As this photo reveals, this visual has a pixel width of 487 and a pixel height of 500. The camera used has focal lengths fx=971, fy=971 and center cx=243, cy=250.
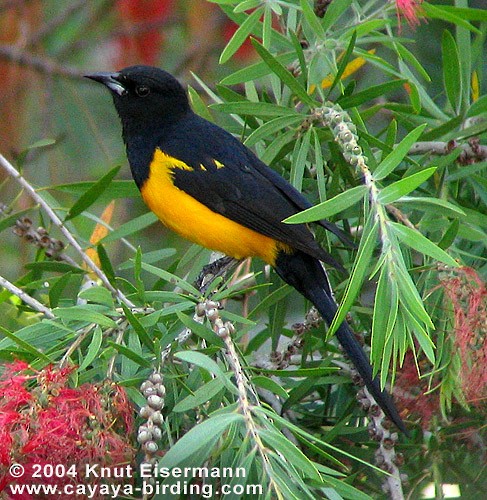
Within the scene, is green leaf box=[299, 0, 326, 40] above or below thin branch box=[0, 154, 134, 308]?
above

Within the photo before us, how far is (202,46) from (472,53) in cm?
200

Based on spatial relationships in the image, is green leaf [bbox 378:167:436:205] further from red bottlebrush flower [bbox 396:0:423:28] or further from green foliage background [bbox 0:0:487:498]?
red bottlebrush flower [bbox 396:0:423:28]

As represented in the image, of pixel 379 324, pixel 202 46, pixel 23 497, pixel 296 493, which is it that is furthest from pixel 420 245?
pixel 202 46

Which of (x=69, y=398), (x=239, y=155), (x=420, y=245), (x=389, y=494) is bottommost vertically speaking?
(x=389, y=494)

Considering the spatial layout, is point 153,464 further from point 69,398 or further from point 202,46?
point 202,46

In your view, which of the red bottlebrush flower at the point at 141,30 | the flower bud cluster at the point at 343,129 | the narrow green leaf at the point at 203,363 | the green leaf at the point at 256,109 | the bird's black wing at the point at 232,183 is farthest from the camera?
the red bottlebrush flower at the point at 141,30

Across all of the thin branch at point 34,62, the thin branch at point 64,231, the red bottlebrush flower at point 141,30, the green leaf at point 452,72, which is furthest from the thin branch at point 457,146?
the red bottlebrush flower at point 141,30

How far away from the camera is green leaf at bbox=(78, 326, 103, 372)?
1790 mm

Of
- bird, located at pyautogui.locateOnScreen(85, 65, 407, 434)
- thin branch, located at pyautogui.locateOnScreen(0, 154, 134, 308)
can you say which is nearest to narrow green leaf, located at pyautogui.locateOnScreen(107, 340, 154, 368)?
thin branch, located at pyautogui.locateOnScreen(0, 154, 134, 308)

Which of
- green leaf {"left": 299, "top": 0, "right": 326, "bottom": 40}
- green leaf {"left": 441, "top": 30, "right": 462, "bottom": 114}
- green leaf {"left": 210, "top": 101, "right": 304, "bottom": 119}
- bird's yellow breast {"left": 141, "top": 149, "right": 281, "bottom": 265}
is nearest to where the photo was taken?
green leaf {"left": 299, "top": 0, "right": 326, "bottom": 40}

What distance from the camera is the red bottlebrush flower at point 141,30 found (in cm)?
482

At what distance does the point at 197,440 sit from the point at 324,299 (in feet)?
3.36

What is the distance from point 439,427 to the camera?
7.68ft

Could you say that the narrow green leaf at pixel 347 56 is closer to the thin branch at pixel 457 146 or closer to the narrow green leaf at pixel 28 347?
the thin branch at pixel 457 146
